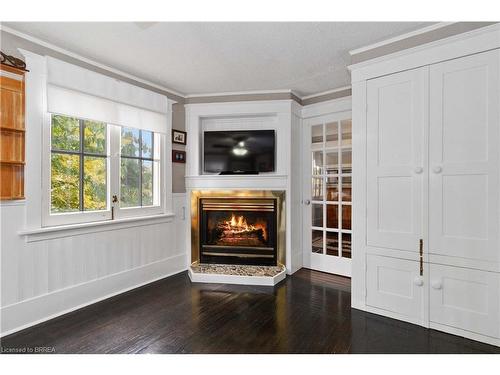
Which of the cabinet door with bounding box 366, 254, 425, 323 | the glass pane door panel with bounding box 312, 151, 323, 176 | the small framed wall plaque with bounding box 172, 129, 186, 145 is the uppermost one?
the small framed wall plaque with bounding box 172, 129, 186, 145

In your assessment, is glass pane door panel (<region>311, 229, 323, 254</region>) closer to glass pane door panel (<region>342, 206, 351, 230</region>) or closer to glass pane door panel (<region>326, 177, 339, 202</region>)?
glass pane door panel (<region>342, 206, 351, 230</region>)

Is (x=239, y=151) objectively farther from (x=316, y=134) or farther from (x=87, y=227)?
(x=87, y=227)

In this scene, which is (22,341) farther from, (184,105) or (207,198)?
(184,105)

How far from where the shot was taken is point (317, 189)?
3859mm

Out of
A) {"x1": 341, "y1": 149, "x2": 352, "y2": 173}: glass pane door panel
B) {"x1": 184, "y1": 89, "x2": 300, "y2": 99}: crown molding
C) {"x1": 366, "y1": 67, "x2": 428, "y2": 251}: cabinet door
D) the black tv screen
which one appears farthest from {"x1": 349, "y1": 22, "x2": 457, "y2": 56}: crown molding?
the black tv screen

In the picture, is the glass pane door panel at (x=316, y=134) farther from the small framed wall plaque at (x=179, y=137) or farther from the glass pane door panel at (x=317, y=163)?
the small framed wall plaque at (x=179, y=137)

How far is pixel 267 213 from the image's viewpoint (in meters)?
3.75

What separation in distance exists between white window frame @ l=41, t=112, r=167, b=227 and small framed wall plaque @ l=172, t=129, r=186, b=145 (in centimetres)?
15

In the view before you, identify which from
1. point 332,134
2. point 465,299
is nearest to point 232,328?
point 465,299

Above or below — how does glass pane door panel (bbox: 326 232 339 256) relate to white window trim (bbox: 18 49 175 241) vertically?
below

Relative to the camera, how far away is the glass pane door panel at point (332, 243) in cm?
369

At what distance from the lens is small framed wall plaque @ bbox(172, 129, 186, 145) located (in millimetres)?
3686

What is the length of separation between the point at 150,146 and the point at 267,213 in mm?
1648

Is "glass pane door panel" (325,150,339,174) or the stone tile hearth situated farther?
"glass pane door panel" (325,150,339,174)
